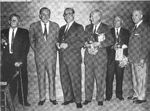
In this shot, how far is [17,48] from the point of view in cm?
405

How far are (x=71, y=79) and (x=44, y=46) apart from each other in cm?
50

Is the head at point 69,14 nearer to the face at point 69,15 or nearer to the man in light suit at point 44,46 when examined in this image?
the face at point 69,15

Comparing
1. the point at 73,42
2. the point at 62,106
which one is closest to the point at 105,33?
the point at 73,42

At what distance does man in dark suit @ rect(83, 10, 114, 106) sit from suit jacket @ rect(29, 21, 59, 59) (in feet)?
1.29

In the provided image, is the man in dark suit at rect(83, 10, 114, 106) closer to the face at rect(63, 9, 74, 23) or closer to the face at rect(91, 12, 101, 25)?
the face at rect(91, 12, 101, 25)

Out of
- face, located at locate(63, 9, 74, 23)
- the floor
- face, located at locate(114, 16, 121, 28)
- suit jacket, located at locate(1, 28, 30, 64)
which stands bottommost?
the floor

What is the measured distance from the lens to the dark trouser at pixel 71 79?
4.10 m

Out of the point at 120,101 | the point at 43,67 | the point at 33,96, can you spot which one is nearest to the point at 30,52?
the point at 43,67

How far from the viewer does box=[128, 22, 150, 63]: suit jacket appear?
4.13 meters

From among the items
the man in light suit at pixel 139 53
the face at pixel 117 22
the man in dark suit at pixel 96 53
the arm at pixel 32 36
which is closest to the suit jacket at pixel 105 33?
the man in dark suit at pixel 96 53

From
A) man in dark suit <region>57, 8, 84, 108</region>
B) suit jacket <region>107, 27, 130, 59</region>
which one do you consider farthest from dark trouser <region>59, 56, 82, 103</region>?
suit jacket <region>107, 27, 130, 59</region>

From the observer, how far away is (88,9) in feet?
13.7

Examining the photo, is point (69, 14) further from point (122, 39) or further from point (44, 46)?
point (122, 39)

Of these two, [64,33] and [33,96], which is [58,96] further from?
[64,33]
